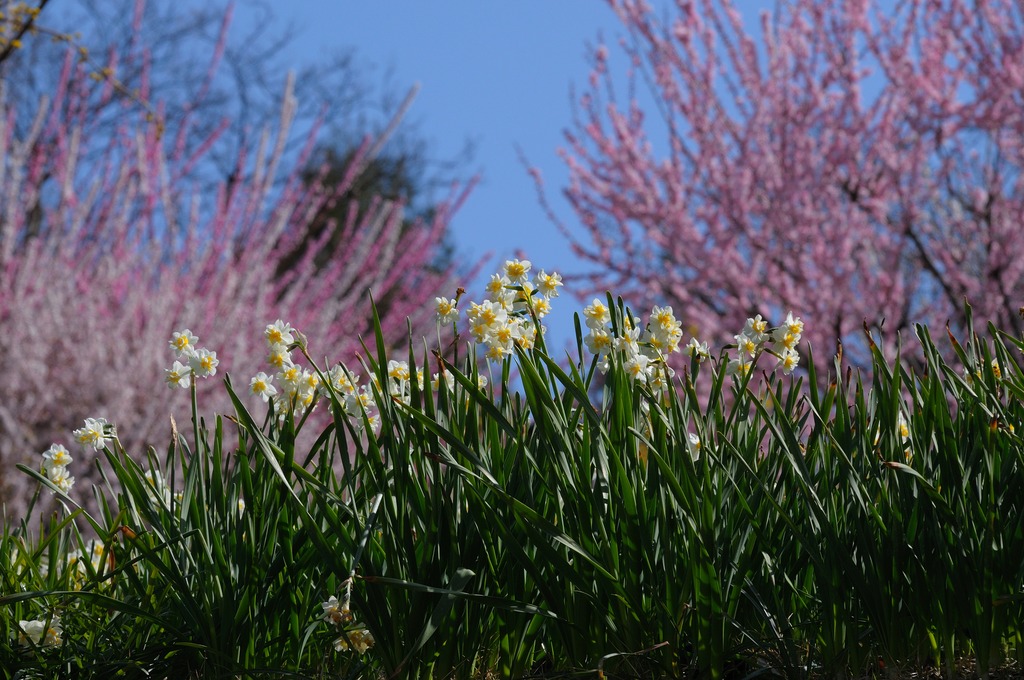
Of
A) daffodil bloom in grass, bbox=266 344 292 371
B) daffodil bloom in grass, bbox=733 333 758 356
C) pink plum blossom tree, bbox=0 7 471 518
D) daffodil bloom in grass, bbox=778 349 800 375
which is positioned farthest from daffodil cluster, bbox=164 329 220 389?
pink plum blossom tree, bbox=0 7 471 518

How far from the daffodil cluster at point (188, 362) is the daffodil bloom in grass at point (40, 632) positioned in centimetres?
57

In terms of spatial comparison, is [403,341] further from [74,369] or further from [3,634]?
[3,634]

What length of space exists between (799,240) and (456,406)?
7405 mm

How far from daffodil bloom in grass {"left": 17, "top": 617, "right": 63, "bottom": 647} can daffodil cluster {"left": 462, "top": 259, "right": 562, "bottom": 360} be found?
111cm

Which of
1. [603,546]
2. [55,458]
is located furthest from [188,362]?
[603,546]

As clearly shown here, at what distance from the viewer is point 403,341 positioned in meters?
14.3

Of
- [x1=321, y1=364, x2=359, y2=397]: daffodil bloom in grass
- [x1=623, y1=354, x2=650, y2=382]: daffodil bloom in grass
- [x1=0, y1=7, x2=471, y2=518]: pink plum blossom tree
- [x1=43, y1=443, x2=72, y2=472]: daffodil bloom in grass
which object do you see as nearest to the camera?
[x1=623, y1=354, x2=650, y2=382]: daffodil bloom in grass

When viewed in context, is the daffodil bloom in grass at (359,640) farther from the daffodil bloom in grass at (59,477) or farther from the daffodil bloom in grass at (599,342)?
the daffodil bloom in grass at (59,477)

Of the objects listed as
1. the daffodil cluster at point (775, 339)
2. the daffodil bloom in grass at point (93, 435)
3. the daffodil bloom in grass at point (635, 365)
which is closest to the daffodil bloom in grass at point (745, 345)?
the daffodil cluster at point (775, 339)

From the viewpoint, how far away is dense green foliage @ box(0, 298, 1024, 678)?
165cm

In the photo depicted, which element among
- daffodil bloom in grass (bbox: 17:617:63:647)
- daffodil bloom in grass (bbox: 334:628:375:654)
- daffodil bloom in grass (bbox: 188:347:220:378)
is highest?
daffodil bloom in grass (bbox: 188:347:220:378)

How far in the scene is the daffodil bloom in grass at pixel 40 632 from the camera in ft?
6.57

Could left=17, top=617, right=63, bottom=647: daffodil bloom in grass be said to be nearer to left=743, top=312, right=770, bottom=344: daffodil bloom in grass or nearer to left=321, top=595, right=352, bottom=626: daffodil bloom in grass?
left=321, top=595, right=352, bottom=626: daffodil bloom in grass

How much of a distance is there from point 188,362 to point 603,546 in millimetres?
1019
